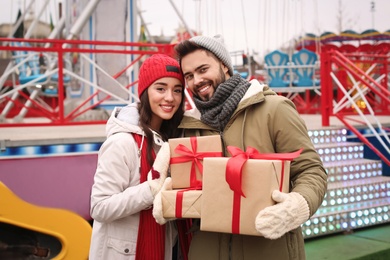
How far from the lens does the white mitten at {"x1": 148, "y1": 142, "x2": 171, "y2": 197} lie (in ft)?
6.68

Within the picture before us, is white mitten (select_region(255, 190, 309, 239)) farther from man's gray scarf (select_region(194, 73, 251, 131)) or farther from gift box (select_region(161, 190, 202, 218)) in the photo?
man's gray scarf (select_region(194, 73, 251, 131))

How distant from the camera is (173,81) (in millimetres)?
2279

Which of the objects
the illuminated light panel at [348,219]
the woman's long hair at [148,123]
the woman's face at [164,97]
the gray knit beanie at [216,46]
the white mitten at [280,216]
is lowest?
the illuminated light panel at [348,219]

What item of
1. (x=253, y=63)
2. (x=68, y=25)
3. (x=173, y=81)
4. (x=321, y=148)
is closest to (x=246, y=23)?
(x=253, y=63)

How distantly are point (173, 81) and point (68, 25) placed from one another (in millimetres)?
6270

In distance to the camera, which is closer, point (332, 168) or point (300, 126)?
point (300, 126)

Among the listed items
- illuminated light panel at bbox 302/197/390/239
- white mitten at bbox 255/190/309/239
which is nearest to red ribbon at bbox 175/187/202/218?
white mitten at bbox 255/190/309/239

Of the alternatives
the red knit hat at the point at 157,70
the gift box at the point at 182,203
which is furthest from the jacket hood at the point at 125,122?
the gift box at the point at 182,203

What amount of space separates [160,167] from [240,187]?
1.40ft

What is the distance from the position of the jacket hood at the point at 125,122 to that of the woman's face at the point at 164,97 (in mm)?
97

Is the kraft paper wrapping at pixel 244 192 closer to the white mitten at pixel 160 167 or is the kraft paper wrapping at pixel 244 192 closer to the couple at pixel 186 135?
the couple at pixel 186 135

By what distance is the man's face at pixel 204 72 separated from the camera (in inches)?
82.8

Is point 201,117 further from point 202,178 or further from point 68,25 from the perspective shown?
point 68,25

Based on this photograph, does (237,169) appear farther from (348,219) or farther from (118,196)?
(348,219)
